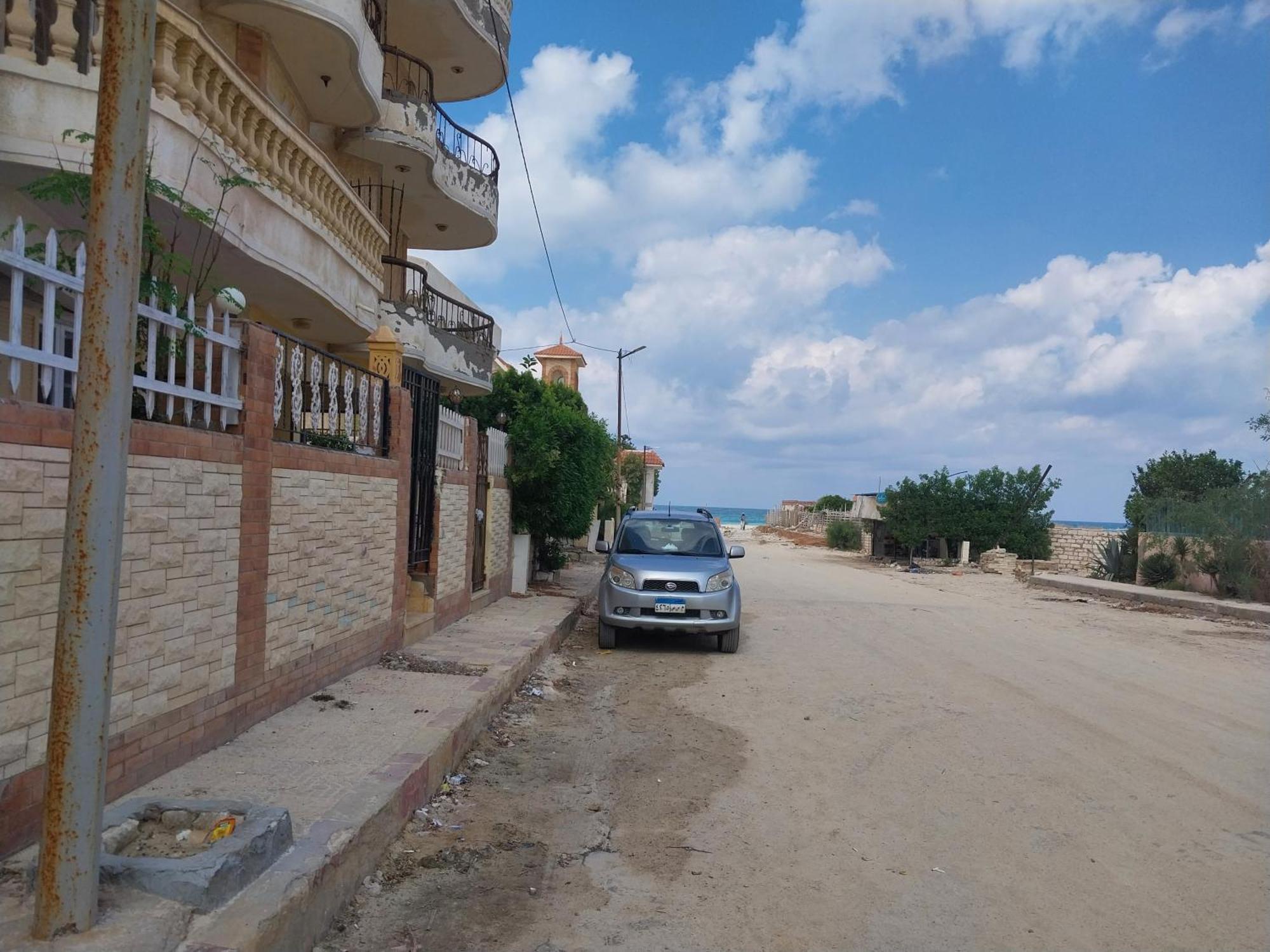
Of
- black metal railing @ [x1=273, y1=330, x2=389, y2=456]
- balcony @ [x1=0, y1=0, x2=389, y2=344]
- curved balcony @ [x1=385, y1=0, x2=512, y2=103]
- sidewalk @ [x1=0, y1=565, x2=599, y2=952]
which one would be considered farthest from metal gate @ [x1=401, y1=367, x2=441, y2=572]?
curved balcony @ [x1=385, y1=0, x2=512, y2=103]

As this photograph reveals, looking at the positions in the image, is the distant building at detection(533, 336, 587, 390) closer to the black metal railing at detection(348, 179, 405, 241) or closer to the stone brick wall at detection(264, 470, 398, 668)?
the black metal railing at detection(348, 179, 405, 241)

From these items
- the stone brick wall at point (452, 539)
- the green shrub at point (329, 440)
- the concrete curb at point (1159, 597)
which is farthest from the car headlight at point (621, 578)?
the concrete curb at point (1159, 597)

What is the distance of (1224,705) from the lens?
8508mm

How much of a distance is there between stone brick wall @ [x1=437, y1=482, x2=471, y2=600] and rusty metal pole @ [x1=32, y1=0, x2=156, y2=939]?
24.6ft

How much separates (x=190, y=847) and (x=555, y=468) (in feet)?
38.0

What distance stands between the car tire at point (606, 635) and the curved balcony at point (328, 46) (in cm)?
744

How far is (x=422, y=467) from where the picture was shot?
395 inches

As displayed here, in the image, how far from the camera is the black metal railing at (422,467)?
9.74 meters

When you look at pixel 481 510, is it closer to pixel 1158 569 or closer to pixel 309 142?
pixel 309 142

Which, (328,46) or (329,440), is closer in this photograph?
(329,440)

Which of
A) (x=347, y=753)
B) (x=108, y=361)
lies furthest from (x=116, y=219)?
(x=347, y=753)

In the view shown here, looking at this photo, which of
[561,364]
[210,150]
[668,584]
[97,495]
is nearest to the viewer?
[97,495]

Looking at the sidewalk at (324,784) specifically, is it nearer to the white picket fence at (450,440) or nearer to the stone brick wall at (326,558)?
the stone brick wall at (326,558)

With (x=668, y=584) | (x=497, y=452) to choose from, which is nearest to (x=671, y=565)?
(x=668, y=584)
